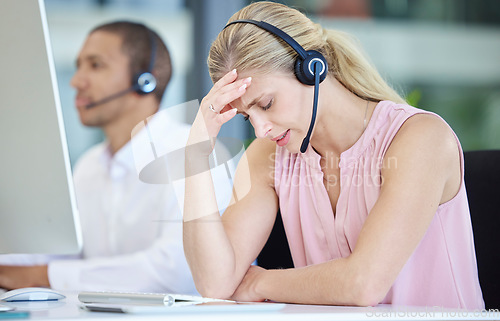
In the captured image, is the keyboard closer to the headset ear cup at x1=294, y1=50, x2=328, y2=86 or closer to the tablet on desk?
the tablet on desk

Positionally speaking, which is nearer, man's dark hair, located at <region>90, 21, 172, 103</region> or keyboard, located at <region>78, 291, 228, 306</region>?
keyboard, located at <region>78, 291, 228, 306</region>

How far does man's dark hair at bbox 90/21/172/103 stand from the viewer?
213 cm

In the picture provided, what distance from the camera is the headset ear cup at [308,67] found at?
118 centimetres

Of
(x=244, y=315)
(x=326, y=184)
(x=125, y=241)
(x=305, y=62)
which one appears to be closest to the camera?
(x=244, y=315)

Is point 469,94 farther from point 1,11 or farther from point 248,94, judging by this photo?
point 1,11

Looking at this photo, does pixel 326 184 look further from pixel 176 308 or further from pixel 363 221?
pixel 176 308

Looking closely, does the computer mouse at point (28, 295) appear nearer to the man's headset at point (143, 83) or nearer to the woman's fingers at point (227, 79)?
the woman's fingers at point (227, 79)

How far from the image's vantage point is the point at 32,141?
0.76m

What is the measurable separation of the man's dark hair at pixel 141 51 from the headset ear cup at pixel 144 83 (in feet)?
0.08

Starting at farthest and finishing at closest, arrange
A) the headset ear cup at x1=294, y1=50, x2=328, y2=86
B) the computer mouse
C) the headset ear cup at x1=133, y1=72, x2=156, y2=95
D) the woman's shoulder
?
1. the headset ear cup at x1=133, y1=72, x2=156, y2=95
2. the woman's shoulder
3. the headset ear cup at x1=294, y1=50, x2=328, y2=86
4. the computer mouse

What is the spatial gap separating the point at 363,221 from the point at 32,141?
75 centimetres

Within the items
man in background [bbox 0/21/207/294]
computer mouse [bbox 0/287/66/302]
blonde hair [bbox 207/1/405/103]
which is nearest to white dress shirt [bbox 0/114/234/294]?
man in background [bbox 0/21/207/294]

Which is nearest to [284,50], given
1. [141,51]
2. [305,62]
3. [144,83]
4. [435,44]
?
[305,62]

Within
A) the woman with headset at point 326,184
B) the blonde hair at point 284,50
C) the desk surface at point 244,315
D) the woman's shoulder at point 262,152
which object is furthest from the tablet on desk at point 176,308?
the woman's shoulder at point 262,152
